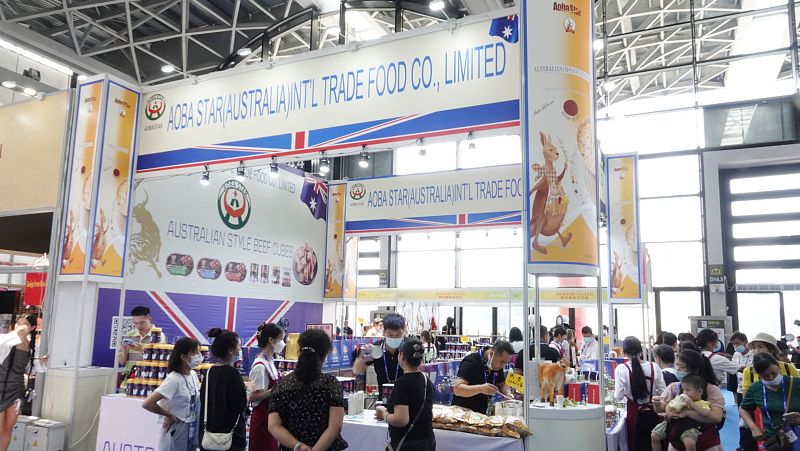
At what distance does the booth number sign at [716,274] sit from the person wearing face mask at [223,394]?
1447cm

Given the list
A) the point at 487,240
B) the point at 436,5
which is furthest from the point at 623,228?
the point at 487,240

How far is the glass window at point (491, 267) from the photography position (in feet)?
59.5

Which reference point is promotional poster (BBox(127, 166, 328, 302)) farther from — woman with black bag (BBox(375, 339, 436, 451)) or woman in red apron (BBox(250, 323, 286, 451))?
woman with black bag (BBox(375, 339, 436, 451))

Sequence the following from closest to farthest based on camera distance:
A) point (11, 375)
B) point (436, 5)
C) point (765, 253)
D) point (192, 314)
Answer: point (11, 375), point (436, 5), point (192, 314), point (765, 253)

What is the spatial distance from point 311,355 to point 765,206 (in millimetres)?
15737

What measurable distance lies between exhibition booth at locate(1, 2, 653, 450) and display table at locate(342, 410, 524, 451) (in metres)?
0.01

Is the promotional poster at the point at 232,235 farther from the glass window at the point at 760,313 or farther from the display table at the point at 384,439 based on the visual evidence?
the glass window at the point at 760,313

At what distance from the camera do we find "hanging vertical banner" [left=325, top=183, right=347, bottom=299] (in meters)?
11.3

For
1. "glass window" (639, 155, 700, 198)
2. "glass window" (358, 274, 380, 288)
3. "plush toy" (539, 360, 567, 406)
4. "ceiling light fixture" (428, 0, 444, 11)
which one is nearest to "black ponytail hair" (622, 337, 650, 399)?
Answer: "plush toy" (539, 360, 567, 406)

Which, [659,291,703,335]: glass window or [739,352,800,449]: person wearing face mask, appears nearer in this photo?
[739,352,800,449]: person wearing face mask

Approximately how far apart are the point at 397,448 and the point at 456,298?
450 inches

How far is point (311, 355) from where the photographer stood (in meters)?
2.64

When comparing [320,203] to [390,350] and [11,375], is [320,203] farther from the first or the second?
[390,350]

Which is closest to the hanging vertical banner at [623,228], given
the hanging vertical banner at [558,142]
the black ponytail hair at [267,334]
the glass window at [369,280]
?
the hanging vertical banner at [558,142]
